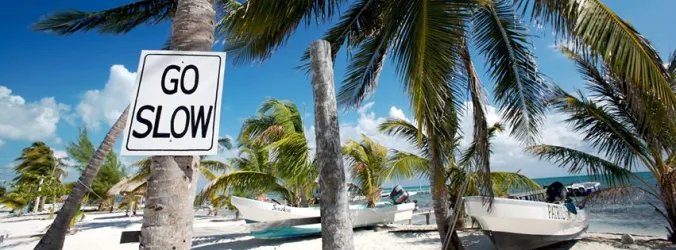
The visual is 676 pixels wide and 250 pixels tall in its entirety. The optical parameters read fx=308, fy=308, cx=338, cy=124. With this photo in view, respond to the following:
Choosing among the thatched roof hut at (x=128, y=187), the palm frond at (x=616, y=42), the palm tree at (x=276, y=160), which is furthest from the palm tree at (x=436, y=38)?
the thatched roof hut at (x=128, y=187)

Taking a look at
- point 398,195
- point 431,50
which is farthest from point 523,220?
point 398,195

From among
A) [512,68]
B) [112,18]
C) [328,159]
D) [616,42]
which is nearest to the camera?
[328,159]

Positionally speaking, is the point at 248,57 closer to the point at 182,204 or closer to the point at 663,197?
the point at 182,204

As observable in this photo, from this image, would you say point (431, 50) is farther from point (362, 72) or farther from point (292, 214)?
point (292, 214)

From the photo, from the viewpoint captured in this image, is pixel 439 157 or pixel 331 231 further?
pixel 439 157

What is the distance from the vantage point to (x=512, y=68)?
5.15 meters

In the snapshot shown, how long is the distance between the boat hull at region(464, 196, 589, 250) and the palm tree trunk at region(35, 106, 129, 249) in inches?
298

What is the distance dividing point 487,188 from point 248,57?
17.6 feet

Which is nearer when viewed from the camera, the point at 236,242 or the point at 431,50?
the point at 431,50

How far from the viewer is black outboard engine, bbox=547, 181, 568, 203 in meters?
7.95

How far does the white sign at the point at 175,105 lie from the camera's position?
149cm

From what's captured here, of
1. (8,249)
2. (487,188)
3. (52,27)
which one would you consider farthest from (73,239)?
(487,188)

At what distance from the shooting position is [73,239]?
11062mm

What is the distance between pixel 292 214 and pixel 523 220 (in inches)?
267
